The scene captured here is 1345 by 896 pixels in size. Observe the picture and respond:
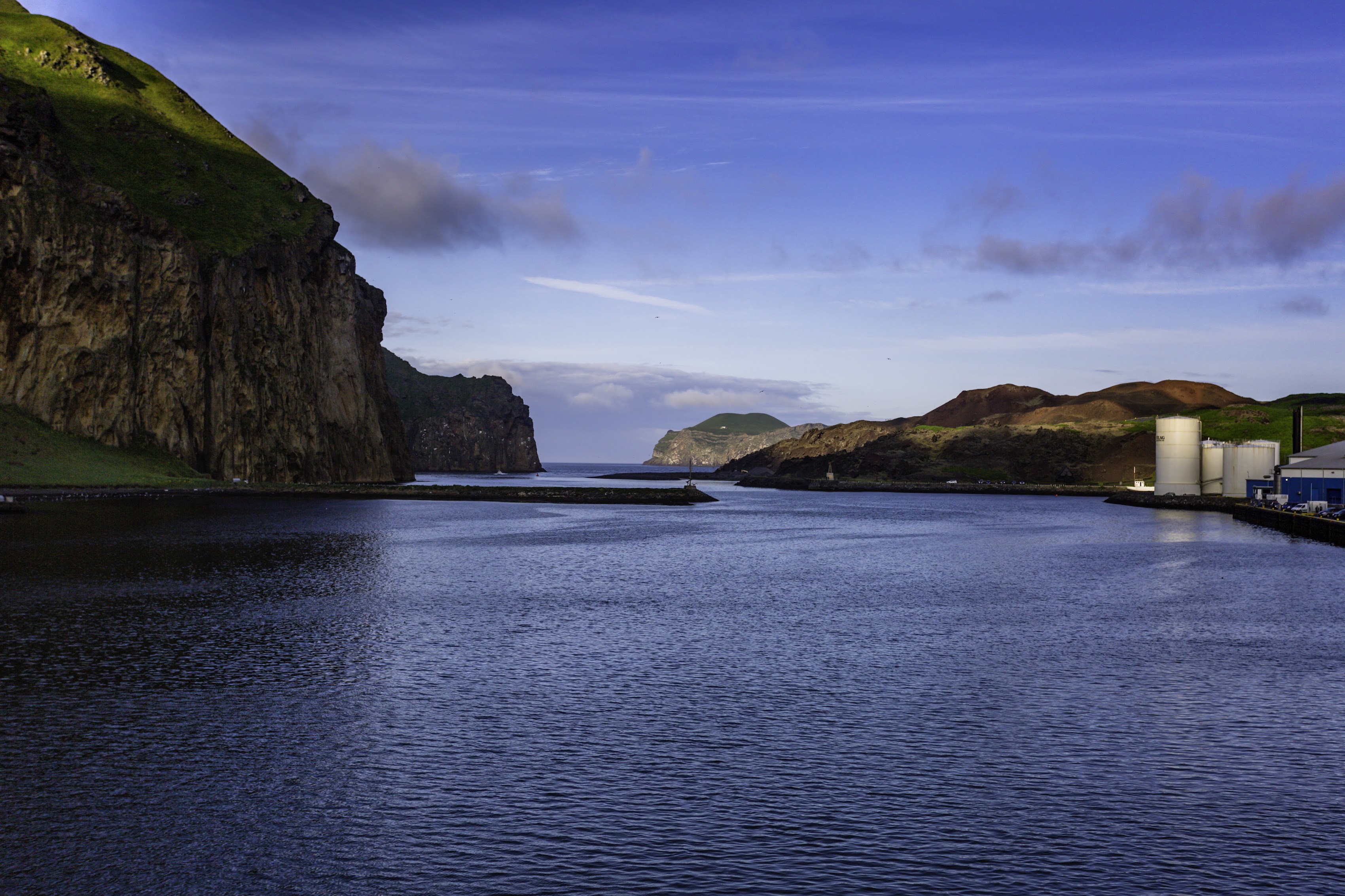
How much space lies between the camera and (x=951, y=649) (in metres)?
32.9

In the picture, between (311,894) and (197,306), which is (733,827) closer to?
(311,894)

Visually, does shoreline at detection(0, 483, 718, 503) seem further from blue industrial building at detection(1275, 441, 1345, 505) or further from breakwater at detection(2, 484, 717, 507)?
blue industrial building at detection(1275, 441, 1345, 505)

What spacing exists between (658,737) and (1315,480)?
405ft

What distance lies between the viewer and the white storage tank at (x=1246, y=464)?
513 ft

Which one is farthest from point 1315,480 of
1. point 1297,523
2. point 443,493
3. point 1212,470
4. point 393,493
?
point 393,493

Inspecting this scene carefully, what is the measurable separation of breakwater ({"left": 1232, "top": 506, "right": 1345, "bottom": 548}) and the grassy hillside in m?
138

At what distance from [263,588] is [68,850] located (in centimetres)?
3205

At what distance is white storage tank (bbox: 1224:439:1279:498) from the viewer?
156 metres

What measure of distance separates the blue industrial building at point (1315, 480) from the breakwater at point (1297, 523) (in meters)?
4.50

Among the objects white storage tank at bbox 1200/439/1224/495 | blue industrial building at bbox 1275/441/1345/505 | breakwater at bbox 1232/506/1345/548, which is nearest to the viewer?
breakwater at bbox 1232/506/1345/548

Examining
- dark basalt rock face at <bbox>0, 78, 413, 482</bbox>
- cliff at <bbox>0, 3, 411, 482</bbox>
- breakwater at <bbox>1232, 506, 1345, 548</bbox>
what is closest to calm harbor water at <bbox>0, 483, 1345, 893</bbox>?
breakwater at <bbox>1232, 506, 1345, 548</bbox>

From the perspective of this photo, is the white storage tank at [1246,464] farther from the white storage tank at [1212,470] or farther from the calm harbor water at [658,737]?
the calm harbor water at [658,737]

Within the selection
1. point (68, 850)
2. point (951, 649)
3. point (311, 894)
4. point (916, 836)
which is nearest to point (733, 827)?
point (916, 836)

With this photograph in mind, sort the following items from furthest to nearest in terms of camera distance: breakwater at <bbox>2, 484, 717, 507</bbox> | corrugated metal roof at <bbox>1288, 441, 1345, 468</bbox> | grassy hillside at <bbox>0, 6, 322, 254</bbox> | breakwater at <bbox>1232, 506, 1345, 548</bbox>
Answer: grassy hillside at <bbox>0, 6, 322, 254</bbox> → breakwater at <bbox>2, 484, 717, 507</bbox> → corrugated metal roof at <bbox>1288, 441, 1345, 468</bbox> → breakwater at <bbox>1232, 506, 1345, 548</bbox>
